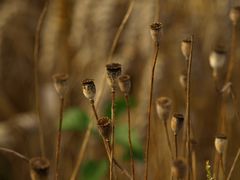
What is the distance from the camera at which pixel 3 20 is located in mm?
1794

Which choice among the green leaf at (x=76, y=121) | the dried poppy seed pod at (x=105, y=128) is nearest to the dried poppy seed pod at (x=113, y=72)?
the dried poppy seed pod at (x=105, y=128)

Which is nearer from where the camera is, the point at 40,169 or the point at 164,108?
the point at 40,169

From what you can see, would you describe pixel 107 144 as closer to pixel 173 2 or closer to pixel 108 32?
pixel 173 2

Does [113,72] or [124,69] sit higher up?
[113,72]

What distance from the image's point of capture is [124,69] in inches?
73.8

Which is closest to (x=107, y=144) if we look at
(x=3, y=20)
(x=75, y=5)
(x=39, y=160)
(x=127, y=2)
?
(x=39, y=160)

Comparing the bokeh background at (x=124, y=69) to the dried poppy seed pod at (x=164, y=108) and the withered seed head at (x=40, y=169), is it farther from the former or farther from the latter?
the withered seed head at (x=40, y=169)

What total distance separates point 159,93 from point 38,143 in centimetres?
51

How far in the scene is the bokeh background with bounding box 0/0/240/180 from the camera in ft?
5.51

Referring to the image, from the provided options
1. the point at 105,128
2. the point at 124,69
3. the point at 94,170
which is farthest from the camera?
the point at 124,69

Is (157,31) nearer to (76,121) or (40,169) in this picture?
(40,169)

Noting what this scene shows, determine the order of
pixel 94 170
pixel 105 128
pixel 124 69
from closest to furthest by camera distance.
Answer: pixel 105 128 < pixel 94 170 < pixel 124 69

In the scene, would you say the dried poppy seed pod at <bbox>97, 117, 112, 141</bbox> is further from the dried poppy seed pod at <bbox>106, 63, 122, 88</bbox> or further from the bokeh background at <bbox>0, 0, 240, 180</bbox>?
the bokeh background at <bbox>0, 0, 240, 180</bbox>

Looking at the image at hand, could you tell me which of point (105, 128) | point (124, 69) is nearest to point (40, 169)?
point (105, 128)
